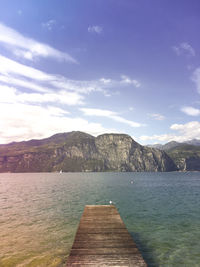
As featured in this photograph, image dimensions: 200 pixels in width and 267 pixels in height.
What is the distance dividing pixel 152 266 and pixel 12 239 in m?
16.7

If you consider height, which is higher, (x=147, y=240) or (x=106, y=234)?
(x=106, y=234)

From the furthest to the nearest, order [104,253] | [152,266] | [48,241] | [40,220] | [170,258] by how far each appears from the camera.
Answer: [40,220], [48,241], [170,258], [152,266], [104,253]

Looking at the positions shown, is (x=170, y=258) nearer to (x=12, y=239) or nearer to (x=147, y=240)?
(x=147, y=240)

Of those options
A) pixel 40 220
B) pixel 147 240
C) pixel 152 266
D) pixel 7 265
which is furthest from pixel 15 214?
pixel 152 266

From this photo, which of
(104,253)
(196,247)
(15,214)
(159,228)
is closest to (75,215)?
(15,214)

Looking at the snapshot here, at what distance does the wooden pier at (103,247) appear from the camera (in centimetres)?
1180

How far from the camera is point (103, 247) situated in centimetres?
1421

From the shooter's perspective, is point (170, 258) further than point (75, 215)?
No

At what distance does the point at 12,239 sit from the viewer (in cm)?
2305

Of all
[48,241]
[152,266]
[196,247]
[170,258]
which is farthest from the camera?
[48,241]

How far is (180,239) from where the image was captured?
22.8 m

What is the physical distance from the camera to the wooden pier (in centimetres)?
1180

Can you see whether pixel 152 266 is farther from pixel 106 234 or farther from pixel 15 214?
pixel 15 214

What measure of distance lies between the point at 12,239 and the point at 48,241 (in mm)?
4772
